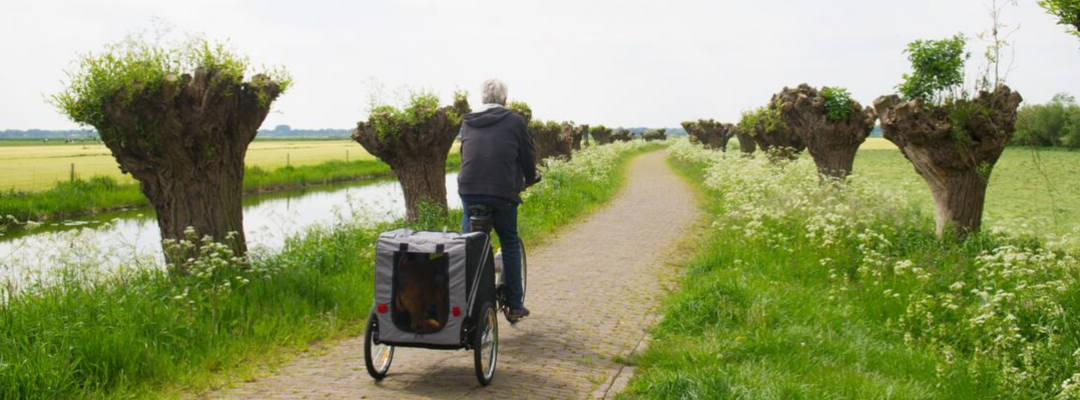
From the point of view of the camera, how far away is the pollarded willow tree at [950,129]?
9.90 metres

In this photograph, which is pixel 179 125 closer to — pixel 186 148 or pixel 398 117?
pixel 186 148

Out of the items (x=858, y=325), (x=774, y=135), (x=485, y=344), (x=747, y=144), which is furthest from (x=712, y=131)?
(x=485, y=344)

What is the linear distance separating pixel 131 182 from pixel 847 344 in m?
30.9

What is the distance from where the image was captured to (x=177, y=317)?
215 inches

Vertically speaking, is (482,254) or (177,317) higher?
(482,254)

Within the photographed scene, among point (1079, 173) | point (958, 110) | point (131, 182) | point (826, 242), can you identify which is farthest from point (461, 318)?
point (1079, 173)

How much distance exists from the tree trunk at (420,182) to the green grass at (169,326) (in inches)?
177

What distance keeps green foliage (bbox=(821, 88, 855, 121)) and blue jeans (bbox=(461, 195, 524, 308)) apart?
11.5 meters

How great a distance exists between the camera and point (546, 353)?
224 inches

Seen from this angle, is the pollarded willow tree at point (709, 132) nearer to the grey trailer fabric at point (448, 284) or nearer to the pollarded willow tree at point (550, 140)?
the pollarded willow tree at point (550, 140)

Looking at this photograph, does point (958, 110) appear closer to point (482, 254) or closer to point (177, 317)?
point (482, 254)

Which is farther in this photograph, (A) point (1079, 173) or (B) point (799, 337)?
(A) point (1079, 173)

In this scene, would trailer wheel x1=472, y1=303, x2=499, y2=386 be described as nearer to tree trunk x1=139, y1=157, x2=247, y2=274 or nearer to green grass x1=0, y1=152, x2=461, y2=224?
tree trunk x1=139, y1=157, x2=247, y2=274

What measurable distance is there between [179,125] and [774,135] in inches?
851
